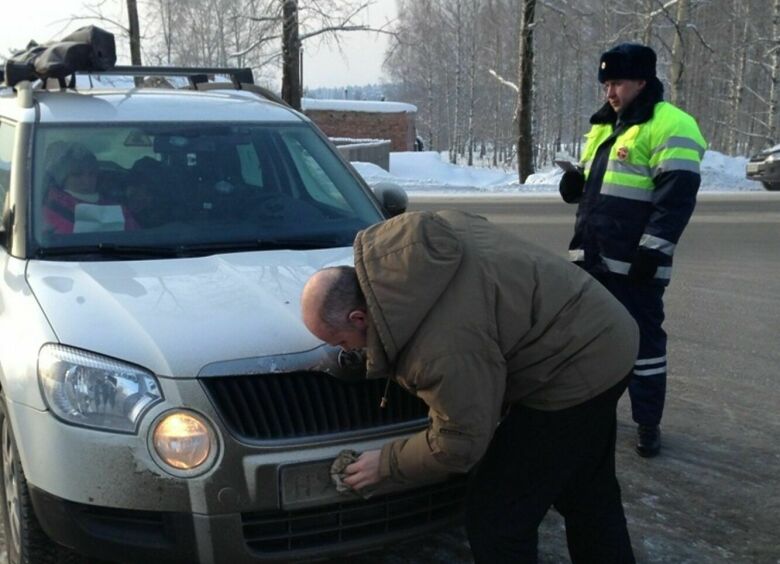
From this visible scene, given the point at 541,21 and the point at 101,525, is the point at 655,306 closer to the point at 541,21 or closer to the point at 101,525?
the point at 101,525

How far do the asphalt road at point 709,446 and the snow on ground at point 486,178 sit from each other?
9.03 meters

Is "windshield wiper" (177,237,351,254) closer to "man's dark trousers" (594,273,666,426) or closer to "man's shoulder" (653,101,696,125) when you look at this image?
"man's dark trousers" (594,273,666,426)

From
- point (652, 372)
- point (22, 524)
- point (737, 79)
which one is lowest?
point (22, 524)

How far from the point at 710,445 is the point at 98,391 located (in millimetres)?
3144

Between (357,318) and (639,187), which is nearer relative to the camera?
(357,318)

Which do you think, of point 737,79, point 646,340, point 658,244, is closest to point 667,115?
point 658,244

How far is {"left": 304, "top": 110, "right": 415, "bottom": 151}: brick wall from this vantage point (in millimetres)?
35875

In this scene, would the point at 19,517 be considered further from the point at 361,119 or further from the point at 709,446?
the point at 361,119

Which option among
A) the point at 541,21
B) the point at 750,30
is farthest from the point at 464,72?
the point at 541,21

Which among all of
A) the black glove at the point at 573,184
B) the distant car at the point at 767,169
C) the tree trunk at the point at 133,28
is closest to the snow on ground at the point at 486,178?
the distant car at the point at 767,169

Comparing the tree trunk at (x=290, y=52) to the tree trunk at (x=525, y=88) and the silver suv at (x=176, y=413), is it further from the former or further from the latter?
the silver suv at (x=176, y=413)

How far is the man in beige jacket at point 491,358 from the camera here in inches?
90.5

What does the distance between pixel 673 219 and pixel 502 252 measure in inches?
73.6

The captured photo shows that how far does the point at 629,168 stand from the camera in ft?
13.7
